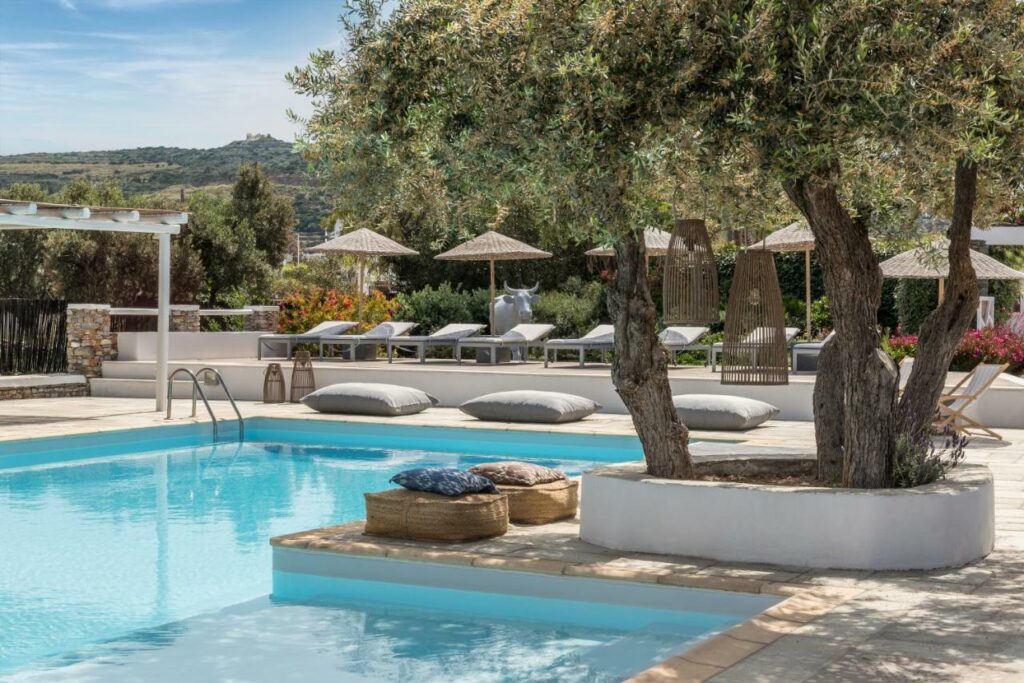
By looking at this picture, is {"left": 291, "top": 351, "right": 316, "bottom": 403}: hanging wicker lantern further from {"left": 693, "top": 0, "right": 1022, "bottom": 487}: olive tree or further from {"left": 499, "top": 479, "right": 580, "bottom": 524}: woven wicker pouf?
{"left": 693, "top": 0, "right": 1022, "bottom": 487}: olive tree

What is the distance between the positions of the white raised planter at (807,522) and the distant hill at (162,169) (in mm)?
51934

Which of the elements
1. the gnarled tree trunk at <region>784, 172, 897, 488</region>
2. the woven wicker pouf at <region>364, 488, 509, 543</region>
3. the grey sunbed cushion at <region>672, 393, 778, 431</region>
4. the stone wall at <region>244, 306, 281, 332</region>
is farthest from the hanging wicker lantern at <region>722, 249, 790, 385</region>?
the stone wall at <region>244, 306, 281, 332</region>

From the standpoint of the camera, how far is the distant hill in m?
59.1

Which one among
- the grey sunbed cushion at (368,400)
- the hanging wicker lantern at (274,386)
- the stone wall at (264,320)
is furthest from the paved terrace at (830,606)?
the stone wall at (264,320)

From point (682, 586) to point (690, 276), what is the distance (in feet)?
9.78

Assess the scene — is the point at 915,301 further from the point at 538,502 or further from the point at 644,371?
the point at 644,371

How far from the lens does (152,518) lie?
995cm

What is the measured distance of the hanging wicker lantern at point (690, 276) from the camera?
8.03 m

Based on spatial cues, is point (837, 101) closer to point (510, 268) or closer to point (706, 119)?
point (706, 119)

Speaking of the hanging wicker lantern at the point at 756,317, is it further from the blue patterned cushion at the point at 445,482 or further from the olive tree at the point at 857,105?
the blue patterned cushion at the point at 445,482

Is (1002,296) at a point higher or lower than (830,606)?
higher

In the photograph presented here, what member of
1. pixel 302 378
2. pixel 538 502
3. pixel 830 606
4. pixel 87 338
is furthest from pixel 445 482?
pixel 87 338

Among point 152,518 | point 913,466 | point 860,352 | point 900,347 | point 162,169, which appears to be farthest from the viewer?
point 162,169

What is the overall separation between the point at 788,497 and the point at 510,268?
2079 centimetres
